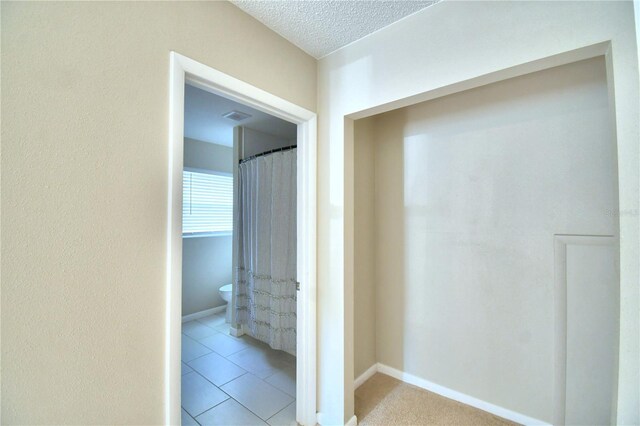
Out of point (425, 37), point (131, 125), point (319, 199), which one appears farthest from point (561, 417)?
point (131, 125)

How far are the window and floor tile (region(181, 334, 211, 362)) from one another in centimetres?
131

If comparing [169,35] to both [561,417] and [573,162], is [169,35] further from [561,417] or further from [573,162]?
[561,417]

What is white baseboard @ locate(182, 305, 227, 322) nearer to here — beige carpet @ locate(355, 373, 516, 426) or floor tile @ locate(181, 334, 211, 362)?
floor tile @ locate(181, 334, 211, 362)

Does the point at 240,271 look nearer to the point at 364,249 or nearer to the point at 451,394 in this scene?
the point at 364,249

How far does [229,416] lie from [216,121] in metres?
2.82

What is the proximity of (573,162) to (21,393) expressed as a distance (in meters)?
2.70

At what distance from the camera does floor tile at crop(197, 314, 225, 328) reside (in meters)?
3.56

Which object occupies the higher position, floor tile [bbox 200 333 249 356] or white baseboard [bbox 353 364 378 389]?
white baseboard [bbox 353 364 378 389]

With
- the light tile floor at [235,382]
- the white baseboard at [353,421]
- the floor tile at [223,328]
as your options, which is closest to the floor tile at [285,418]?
the light tile floor at [235,382]

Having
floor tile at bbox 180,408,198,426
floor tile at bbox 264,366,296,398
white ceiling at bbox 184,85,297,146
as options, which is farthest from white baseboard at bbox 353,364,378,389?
white ceiling at bbox 184,85,297,146

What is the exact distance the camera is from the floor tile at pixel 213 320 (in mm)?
3561

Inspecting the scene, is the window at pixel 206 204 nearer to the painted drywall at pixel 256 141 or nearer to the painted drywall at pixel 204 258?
the painted drywall at pixel 204 258

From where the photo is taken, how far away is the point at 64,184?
2.98 ft

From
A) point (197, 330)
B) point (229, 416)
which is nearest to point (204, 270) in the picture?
point (197, 330)
